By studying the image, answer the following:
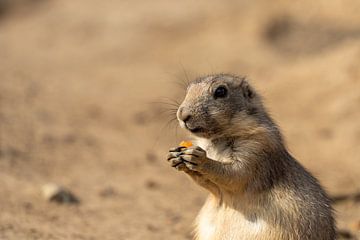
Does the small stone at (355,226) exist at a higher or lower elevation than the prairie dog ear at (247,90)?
higher

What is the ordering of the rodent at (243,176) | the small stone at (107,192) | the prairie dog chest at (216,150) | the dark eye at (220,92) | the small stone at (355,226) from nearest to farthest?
the rodent at (243,176) → the prairie dog chest at (216,150) → the dark eye at (220,92) → the small stone at (355,226) → the small stone at (107,192)

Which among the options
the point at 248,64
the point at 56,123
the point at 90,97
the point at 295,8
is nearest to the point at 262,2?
the point at 295,8

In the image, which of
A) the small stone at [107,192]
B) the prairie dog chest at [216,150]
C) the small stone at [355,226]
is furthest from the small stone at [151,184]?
the prairie dog chest at [216,150]

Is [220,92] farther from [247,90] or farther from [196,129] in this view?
[196,129]

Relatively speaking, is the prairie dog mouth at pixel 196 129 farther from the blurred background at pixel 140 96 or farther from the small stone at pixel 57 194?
the small stone at pixel 57 194

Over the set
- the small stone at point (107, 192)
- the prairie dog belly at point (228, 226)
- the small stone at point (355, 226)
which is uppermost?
the small stone at point (355, 226)

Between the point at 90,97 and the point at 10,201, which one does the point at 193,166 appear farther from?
the point at 90,97

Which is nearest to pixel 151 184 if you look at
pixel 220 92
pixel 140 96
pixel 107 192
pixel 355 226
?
pixel 107 192
